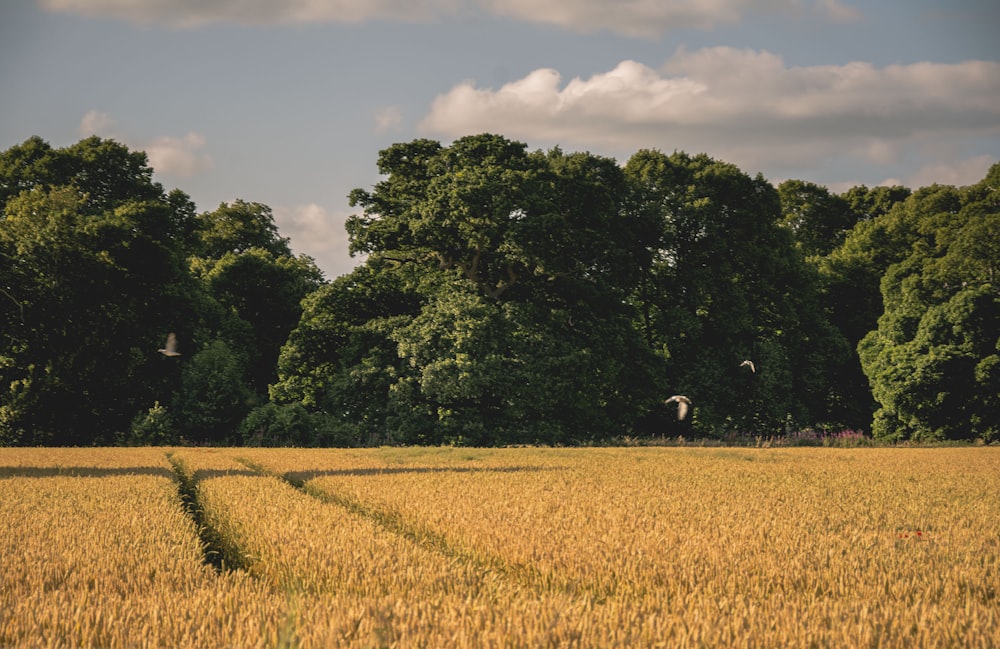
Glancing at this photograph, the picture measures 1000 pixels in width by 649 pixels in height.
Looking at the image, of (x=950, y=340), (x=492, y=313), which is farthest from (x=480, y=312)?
(x=950, y=340)

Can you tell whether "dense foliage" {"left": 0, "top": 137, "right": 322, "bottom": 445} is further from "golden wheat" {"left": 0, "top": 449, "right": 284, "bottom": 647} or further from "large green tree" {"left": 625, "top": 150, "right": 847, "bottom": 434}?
"golden wheat" {"left": 0, "top": 449, "right": 284, "bottom": 647}

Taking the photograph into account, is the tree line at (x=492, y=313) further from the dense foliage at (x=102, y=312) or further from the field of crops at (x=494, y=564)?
the field of crops at (x=494, y=564)

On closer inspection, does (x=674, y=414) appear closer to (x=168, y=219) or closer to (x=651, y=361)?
(x=651, y=361)

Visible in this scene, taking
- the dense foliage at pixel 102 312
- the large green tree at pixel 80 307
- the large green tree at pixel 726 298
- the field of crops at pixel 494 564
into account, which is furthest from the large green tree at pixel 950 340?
the large green tree at pixel 80 307

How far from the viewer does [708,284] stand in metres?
48.2

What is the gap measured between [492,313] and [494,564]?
29165 mm

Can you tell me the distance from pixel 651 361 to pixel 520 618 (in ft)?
129

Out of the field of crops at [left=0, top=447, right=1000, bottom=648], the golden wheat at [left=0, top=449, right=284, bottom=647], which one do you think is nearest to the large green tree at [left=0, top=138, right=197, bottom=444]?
the field of crops at [left=0, top=447, right=1000, bottom=648]

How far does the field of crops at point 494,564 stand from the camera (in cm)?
626

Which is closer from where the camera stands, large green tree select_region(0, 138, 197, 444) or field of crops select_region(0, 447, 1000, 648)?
field of crops select_region(0, 447, 1000, 648)

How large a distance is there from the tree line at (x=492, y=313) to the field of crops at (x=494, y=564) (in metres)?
21.7

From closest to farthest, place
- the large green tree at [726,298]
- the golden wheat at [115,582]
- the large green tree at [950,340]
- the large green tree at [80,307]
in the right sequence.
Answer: the golden wheat at [115,582]
the large green tree at [80,307]
the large green tree at [950,340]
the large green tree at [726,298]

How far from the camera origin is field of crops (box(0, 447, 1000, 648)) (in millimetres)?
6258

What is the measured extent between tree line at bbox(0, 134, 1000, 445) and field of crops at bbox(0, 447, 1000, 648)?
71.0 feet
